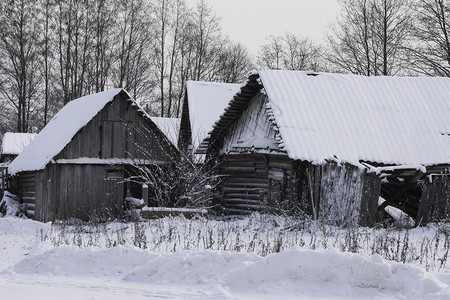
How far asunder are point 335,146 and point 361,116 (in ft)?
7.68

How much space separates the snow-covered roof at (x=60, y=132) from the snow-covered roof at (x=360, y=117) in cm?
525

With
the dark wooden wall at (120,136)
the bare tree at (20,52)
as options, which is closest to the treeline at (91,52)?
the bare tree at (20,52)

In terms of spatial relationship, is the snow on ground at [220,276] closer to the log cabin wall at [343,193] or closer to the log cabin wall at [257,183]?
the log cabin wall at [343,193]

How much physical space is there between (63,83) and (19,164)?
15.5 metres

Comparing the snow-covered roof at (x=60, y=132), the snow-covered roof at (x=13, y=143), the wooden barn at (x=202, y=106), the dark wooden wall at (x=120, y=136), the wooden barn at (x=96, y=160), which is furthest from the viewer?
the snow-covered roof at (x=13, y=143)

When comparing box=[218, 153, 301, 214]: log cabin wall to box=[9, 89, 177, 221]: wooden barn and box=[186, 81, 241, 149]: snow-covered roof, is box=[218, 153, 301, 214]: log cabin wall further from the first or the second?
box=[186, 81, 241, 149]: snow-covered roof

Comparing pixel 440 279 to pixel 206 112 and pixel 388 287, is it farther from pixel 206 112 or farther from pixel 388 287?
pixel 206 112

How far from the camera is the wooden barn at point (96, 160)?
859 inches

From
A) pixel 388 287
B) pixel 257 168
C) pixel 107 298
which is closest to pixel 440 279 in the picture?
pixel 388 287

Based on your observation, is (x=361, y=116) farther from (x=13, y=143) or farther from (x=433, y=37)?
(x=13, y=143)

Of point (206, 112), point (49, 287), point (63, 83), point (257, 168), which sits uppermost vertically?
point (63, 83)

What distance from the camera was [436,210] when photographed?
48.9 ft

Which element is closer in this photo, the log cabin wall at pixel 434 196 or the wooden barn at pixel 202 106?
the log cabin wall at pixel 434 196

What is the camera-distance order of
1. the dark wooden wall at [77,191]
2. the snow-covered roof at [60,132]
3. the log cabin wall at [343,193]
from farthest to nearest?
the snow-covered roof at [60,132], the dark wooden wall at [77,191], the log cabin wall at [343,193]
